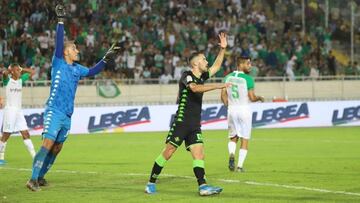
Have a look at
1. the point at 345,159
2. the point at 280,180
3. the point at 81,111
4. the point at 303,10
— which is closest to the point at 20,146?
the point at 81,111

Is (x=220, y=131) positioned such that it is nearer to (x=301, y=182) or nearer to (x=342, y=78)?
(x=342, y=78)

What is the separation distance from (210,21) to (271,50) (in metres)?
3.36

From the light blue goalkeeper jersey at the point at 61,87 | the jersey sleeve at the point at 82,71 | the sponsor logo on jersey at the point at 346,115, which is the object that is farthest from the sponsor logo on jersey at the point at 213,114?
the light blue goalkeeper jersey at the point at 61,87

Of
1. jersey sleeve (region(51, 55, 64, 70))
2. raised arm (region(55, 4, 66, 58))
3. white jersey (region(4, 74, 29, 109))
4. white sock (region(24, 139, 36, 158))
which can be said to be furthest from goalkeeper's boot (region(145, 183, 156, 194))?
white jersey (region(4, 74, 29, 109))

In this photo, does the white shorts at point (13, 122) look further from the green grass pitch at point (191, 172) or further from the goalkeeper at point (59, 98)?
the goalkeeper at point (59, 98)

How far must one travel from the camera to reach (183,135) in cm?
1327

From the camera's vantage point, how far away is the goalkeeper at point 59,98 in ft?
45.6

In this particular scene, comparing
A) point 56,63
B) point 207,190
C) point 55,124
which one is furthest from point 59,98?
point 207,190

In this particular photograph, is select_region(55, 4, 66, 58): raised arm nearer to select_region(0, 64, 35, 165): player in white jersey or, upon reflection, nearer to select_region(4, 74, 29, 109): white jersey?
select_region(0, 64, 35, 165): player in white jersey

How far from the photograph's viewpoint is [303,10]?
39.4 meters

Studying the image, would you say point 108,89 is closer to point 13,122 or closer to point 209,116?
point 209,116

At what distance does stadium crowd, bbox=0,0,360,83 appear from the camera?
112 feet

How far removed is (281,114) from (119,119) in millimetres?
6930

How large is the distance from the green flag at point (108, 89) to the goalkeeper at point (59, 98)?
56.6 ft
